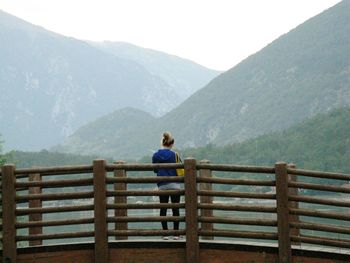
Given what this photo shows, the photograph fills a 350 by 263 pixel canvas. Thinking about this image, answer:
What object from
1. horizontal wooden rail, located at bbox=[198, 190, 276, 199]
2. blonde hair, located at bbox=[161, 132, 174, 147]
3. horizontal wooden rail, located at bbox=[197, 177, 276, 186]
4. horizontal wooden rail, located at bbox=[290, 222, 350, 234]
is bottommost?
horizontal wooden rail, located at bbox=[290, 222, 350, 234]

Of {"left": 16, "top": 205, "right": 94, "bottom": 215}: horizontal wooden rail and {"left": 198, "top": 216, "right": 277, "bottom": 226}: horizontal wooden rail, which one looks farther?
{"left": 16, "top": 205, "right": 94, "bottom": 215}: horizontal wooden rail

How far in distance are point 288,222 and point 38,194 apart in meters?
3.42

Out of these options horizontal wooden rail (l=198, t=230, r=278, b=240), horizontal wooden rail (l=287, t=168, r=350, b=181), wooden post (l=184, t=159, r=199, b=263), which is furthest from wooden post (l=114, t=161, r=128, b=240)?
horizontal wooden rail (l=287, t=168, r=350, b=181)

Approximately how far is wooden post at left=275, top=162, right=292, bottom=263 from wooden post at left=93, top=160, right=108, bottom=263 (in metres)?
2.37

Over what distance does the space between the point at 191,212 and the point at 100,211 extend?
1259 mm

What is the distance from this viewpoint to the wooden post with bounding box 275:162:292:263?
9.12 metres

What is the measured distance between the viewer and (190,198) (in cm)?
948

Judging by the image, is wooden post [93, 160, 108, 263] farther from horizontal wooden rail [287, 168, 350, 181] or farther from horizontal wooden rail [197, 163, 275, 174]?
horizontal wooden rail [287, 168, 350, 181]

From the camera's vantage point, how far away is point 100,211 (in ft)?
31.6

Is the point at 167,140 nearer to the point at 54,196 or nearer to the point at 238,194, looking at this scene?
the point at 238,194

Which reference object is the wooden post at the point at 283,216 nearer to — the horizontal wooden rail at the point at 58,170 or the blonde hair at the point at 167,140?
the blonde hair at the point at 167,140

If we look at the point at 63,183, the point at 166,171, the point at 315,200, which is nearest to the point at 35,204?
the point at 63,183

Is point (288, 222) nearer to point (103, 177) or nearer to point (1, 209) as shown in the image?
point (103, 177)

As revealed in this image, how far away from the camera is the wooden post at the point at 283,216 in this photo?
29.9ft
